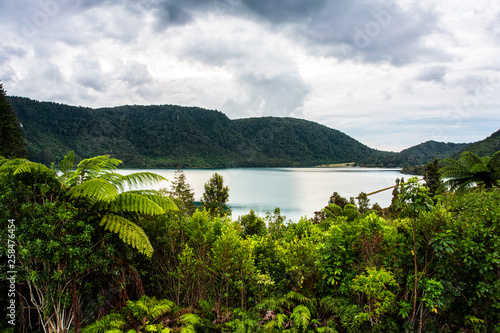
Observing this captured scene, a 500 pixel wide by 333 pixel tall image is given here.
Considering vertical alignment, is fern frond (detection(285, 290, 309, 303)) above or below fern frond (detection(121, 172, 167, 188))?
below

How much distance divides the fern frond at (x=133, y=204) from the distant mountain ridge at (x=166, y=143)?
314ft

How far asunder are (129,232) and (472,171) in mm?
11829

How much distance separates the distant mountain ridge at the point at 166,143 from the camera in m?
112

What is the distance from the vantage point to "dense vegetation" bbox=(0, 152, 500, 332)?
11.3 feet

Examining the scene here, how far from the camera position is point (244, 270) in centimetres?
406

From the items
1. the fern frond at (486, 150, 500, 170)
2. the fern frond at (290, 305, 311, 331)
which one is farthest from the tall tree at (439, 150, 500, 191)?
the fern frond at (290, 305, 311, 331)

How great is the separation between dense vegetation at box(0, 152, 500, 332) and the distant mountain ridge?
308 feet

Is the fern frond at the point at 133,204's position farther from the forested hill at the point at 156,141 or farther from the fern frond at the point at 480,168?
the forested hill at the point at 156,141

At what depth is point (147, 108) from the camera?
197 m

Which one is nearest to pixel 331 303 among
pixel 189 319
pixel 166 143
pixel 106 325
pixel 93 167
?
pixel 189 319

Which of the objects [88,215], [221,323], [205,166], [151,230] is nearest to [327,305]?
[221,323]

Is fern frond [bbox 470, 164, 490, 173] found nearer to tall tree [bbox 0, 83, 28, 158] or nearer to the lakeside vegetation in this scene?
the lakeside vegetation

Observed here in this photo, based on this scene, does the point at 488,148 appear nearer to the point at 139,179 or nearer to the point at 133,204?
the point at 139,179

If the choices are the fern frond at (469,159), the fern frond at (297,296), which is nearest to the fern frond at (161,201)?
the fern frond at (297,296)
